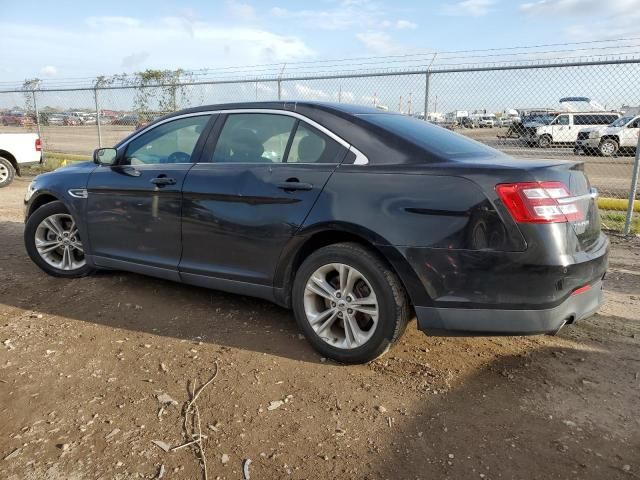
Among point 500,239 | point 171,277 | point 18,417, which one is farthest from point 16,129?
point 500,239

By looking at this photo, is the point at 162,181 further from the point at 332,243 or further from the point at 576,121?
the point at 576,121

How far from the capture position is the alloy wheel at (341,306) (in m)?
3.19

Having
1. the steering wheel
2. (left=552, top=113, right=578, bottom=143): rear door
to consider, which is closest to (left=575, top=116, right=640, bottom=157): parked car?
(left=552, top=113, right=578, bottom=143): rear door

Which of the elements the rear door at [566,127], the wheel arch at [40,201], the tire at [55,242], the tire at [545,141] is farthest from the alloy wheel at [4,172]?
the rear door at [566,127]

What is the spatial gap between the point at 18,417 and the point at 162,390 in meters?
0.72

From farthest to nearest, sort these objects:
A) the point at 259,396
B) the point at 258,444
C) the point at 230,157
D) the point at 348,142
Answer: the point at 230,157 → the point at 348,142 → the point at 259,396 → the point at 258,444

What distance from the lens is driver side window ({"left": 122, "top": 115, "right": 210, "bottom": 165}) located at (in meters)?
4.09

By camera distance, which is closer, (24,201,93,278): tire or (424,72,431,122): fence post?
(24,201,93,278): tire

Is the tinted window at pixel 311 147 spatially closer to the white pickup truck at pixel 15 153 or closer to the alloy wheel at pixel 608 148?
the white pickup truck at pixel 15 153

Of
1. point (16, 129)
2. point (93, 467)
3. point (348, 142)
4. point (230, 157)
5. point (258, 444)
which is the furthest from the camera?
point (16, 129)

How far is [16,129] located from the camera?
56.1ft

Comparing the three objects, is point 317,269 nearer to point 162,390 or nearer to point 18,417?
point 162,390

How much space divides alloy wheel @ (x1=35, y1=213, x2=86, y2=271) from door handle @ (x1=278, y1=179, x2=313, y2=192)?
241 centimetres

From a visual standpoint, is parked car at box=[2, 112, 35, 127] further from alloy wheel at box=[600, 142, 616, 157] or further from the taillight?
alloy wheel at box=[600, 142, 616, 157]
